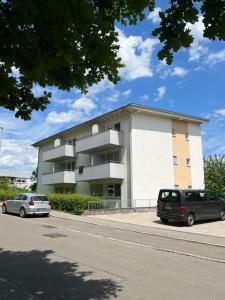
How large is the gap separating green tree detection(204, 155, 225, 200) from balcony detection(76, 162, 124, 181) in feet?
34.4

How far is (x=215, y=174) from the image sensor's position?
114 feet

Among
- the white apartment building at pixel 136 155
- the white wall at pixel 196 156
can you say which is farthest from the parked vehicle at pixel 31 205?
the white wall at pixel 196 156

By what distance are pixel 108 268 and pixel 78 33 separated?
5.45 metres

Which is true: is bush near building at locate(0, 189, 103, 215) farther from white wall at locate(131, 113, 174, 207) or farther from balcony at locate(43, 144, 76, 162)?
balcony at locate(43, 144, 76, 162)

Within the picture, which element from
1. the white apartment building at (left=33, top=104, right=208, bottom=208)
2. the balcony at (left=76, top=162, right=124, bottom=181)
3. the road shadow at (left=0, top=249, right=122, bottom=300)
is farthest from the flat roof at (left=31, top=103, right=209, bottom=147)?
the road shadow at (left=0, top=249, right=122, bottom=300)

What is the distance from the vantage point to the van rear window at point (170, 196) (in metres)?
18.1

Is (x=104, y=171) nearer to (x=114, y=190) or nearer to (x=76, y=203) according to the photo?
(x=114, y=190)

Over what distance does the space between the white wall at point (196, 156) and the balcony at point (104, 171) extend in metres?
7.95

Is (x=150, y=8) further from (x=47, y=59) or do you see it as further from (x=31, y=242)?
(x=31, y=242)

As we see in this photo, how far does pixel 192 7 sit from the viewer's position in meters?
4.33

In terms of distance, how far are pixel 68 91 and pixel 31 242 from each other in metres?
7.72

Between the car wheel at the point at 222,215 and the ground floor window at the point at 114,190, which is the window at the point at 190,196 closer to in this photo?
the car wheel at the point at 222,215

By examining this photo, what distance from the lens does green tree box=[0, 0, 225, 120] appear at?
386 cm

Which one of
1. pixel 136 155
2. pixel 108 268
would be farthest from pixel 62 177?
pixel 108 268
